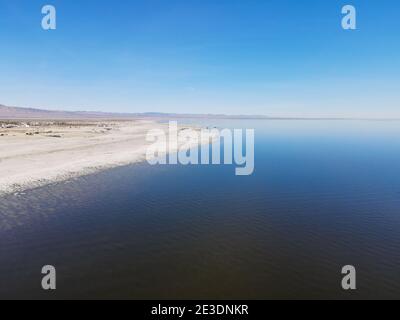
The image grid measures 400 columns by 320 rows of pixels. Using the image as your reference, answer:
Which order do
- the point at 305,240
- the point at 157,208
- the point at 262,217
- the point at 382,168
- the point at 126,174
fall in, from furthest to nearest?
the point at 382,168, the point at 126,174, the point at 157,208, the point at 262,217, the point at 305,240

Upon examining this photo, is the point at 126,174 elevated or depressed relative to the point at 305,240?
elevated

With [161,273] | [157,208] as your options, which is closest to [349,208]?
[157,208]

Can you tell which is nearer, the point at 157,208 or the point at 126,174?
the point at 157,208
